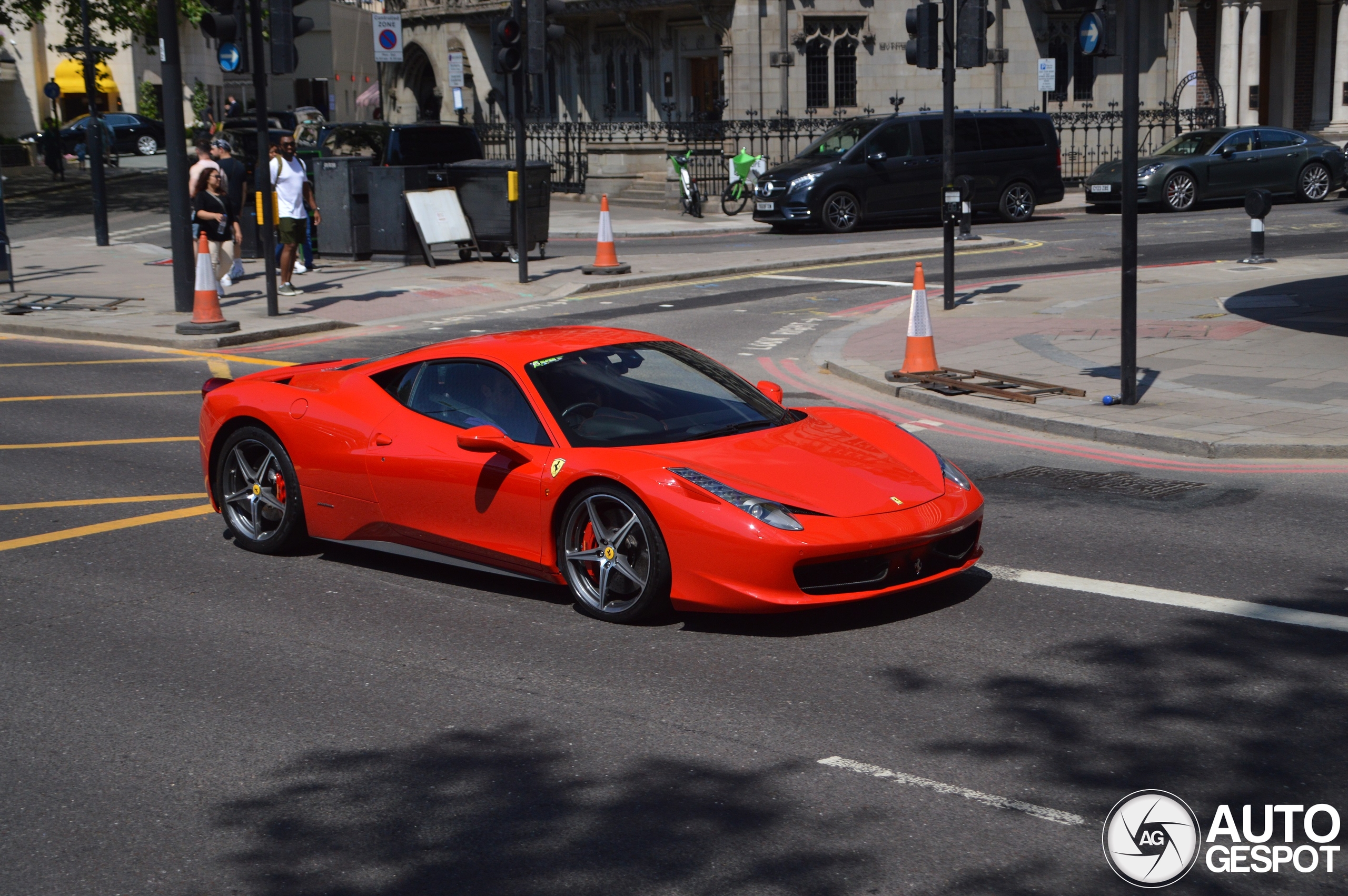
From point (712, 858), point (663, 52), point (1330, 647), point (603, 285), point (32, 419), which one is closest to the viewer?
point (712, 858)

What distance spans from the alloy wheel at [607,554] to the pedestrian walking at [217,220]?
12862mm

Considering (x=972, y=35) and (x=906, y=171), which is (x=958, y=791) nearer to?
(x=972, y=35)

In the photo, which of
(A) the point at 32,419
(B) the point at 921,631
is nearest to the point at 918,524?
(B) the point at 921,631

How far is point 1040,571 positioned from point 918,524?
1.17m

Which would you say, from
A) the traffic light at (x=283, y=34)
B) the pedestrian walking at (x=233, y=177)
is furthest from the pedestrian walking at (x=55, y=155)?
the traffic light at (x=283, y=34)

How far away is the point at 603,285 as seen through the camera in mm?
20375

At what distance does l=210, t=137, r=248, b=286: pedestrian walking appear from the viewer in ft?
65.2

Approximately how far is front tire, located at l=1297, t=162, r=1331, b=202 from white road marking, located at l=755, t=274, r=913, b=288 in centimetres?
1409

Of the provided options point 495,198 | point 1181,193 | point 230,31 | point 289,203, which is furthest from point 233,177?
point 1181,193

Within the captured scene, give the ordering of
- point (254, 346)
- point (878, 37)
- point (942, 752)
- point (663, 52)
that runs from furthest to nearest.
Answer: point (663, 52) < point (878, 37) < point (254, 346) < point (942, 752)

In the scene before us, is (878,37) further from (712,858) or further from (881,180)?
(712,858)

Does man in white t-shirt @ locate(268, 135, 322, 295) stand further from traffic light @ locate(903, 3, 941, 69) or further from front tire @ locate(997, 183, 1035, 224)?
front tire @ locate(997, 183, 1035, 224)

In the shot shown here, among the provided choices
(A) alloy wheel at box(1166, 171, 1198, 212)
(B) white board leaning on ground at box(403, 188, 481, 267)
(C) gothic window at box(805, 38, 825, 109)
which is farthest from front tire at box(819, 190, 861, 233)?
(C) gothic window at box(805, 38, 825, 109)

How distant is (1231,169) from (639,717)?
27.6 metres
